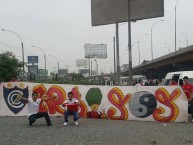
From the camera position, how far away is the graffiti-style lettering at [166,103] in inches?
653

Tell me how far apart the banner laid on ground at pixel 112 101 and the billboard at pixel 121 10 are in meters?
17.1

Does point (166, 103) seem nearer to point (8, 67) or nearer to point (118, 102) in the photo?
point (118, 102)

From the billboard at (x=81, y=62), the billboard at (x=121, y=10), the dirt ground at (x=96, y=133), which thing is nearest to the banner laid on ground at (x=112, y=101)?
the dirt ground at (x=96, y=133)

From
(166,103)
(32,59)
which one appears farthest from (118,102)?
(32,59)

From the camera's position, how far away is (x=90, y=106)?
1770 centimetres

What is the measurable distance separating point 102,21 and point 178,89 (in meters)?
20.7

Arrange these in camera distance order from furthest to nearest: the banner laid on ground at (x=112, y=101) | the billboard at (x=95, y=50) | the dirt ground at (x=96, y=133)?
the billboard at (x=95, y=50) → the banner laid on ground at (x=112, y=101) → the dirt ground at (x=96, y=133)

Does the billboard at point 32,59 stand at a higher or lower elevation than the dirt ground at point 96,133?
higher

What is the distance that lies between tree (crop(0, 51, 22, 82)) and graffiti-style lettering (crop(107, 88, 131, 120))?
10.7 metres

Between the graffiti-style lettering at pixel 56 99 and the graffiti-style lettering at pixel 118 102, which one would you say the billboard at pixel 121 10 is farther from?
the graffiti-style lettering at pixel 118 102

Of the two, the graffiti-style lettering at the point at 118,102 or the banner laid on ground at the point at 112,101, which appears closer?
the banner laid on ground at the point at 112,101

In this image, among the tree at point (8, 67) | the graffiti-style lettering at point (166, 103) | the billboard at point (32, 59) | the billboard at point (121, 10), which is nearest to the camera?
the graffiti-style lettering at point (166, 103)

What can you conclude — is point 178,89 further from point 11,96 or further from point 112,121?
point 11,96

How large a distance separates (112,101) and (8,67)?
39.6 feet
